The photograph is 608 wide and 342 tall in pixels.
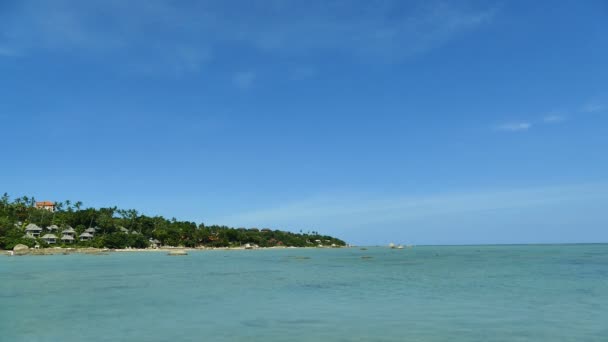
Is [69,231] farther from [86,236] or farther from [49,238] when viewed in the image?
[49,238]

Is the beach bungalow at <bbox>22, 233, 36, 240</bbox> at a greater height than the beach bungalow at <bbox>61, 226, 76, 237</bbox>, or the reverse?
the beach bungalow at <bbox>61, 226, 76, 237</bbox>

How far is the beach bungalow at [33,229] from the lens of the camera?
10256cm

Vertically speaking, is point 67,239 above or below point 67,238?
below

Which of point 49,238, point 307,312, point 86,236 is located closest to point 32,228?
point 49,238

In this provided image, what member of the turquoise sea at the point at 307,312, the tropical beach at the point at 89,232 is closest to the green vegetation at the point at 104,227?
the tropical beach at the point at 89,232

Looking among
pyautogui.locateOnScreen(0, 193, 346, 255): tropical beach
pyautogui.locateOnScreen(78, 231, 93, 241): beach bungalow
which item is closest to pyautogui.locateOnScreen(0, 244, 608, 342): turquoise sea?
pyautogui.locateOnScreen(0, 193, 346, 255): tropical beach

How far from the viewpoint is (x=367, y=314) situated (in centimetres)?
1914

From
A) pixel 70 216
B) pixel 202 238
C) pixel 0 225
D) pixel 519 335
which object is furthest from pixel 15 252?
pixel 519 335

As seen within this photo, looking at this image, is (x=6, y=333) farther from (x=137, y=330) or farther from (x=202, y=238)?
(x=202, y=238)

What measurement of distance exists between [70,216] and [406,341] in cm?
12236

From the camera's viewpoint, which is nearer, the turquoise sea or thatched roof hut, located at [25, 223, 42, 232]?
the turquoise sea

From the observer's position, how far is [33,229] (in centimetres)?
10325

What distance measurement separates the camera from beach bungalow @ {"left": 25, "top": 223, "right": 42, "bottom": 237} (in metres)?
103

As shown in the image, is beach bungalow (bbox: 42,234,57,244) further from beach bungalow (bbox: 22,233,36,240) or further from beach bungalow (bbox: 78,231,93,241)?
beach bungalow (bbox: 78,231,93,241)
